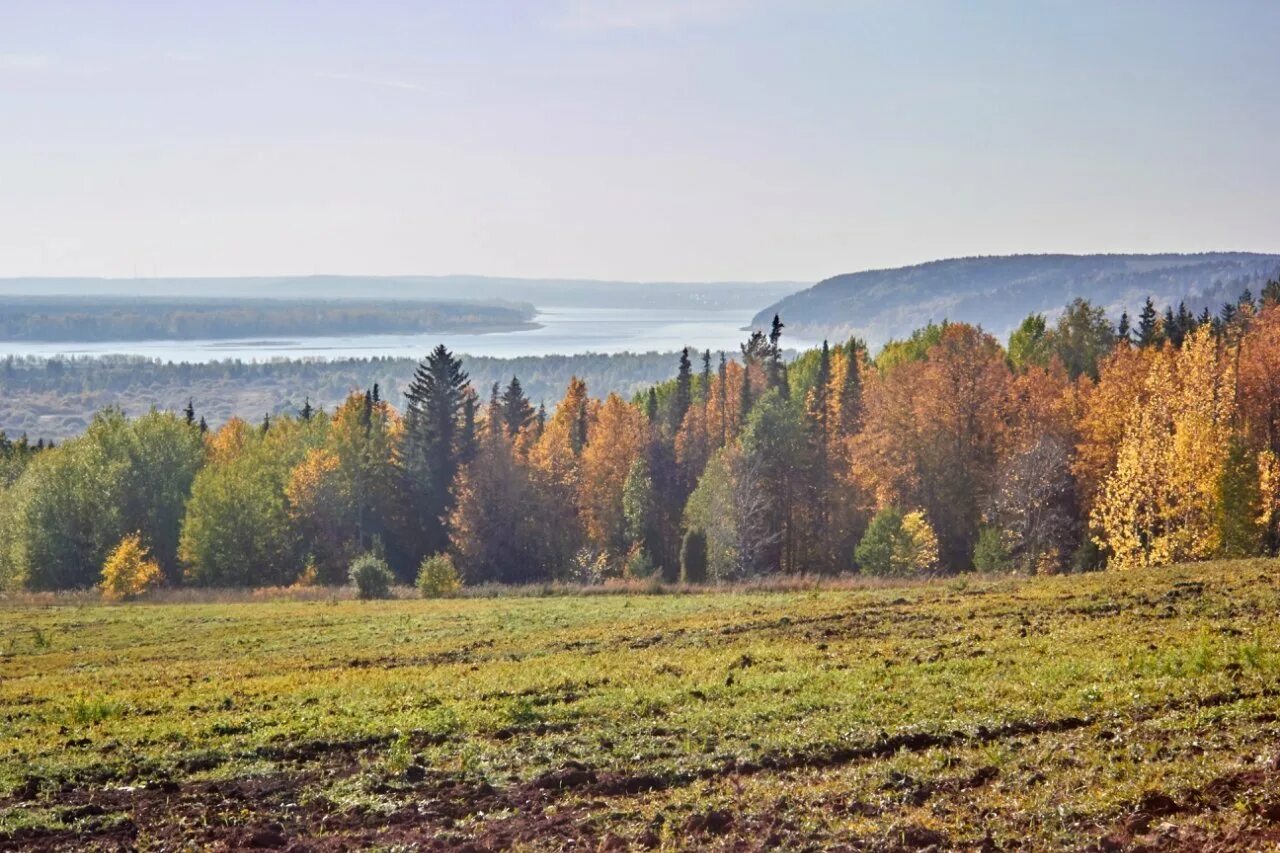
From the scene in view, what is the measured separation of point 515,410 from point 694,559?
58.7 metres

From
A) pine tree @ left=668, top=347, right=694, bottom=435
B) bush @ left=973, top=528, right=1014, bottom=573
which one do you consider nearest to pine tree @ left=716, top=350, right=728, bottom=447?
pine tree @ left=668, top=347, right=694, bottom=435

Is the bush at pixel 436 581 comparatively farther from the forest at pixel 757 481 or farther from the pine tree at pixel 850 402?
the pine tree at pixel 850 402

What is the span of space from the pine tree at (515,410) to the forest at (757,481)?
8.42 metres

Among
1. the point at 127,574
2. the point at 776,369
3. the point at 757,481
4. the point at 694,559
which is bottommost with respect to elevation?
the point at 127,574

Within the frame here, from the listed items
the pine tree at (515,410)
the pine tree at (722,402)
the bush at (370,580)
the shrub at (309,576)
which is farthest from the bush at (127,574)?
the pine tree at (722,402)

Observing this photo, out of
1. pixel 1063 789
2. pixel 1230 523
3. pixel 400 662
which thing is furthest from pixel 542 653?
pixel 1230 523

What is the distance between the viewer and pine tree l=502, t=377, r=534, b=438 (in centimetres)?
11950

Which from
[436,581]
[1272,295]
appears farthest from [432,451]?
[1272,295]

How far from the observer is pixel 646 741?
18266 mm

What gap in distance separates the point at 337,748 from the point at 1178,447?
54.2 metres

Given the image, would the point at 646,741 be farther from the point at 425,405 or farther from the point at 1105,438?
the point at 425,405

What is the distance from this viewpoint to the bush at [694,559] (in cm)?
6688

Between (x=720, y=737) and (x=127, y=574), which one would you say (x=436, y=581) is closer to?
(x=127, y=574)

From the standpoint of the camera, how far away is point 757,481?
78.0 metres
